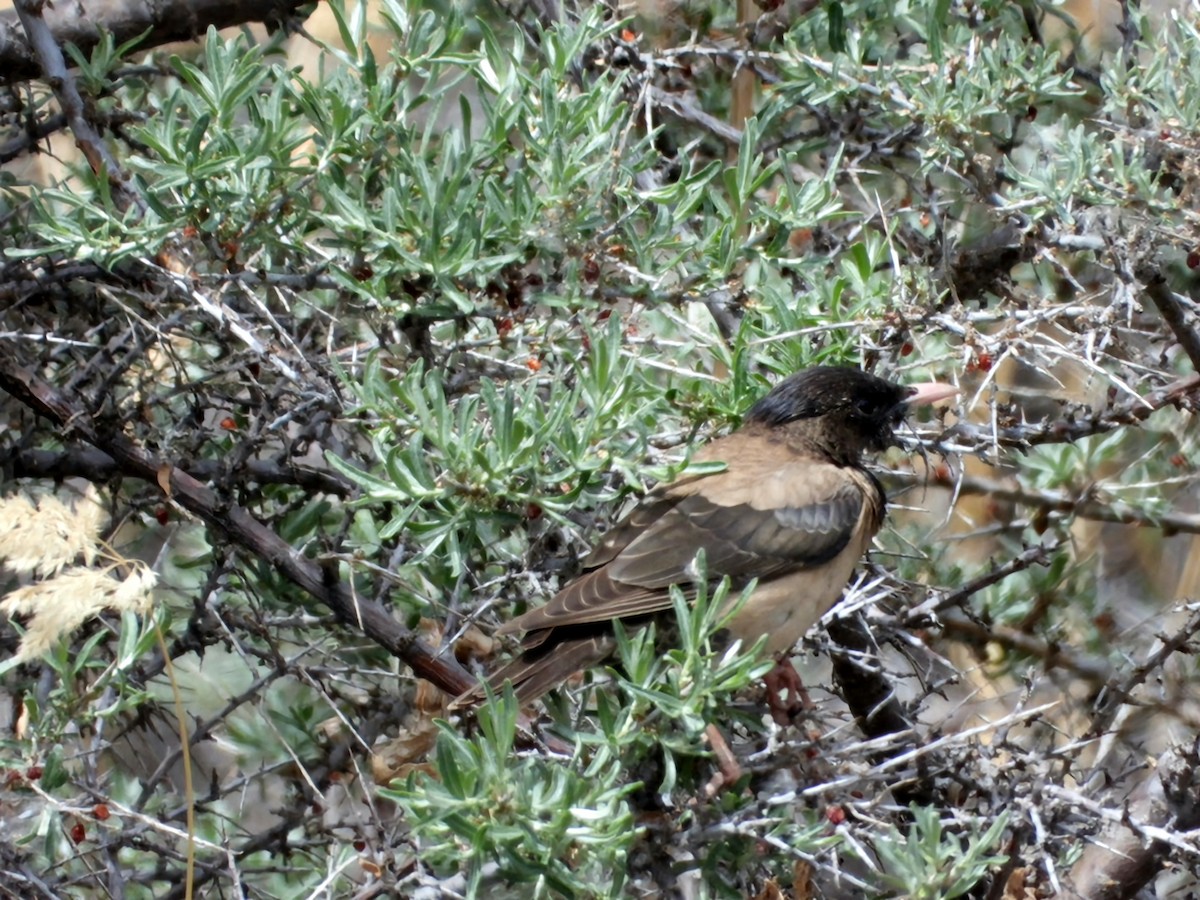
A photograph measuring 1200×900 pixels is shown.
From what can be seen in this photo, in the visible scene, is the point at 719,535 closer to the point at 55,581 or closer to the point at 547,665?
the point at 547,665

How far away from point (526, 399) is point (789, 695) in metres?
1.30

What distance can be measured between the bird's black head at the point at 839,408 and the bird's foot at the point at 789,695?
711 mm

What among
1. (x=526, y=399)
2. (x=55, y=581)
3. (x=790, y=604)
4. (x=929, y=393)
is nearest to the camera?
(x=55, y=581)

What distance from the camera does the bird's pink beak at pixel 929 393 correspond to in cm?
396

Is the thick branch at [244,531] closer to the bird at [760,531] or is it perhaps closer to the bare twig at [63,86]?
the bird at [760,531]

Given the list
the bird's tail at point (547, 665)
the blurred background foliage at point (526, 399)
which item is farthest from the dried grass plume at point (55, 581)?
the bird's tail at point (547, 665)

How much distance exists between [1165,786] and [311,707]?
2474mm

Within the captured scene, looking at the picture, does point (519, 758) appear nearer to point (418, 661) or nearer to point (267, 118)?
point (418, 661)

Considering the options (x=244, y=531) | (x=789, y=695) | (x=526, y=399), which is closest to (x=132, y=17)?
(x=244, y=531)

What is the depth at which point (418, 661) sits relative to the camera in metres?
3.22

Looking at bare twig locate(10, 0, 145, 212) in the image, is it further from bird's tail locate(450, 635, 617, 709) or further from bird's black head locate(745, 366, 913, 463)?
bird's black head locate(745, 366, 913, 463)

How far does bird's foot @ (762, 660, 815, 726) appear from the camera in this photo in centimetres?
343

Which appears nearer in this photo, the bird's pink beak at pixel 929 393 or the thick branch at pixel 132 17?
the bird's pink beak at pixel 929 393

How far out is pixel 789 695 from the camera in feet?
12.3
